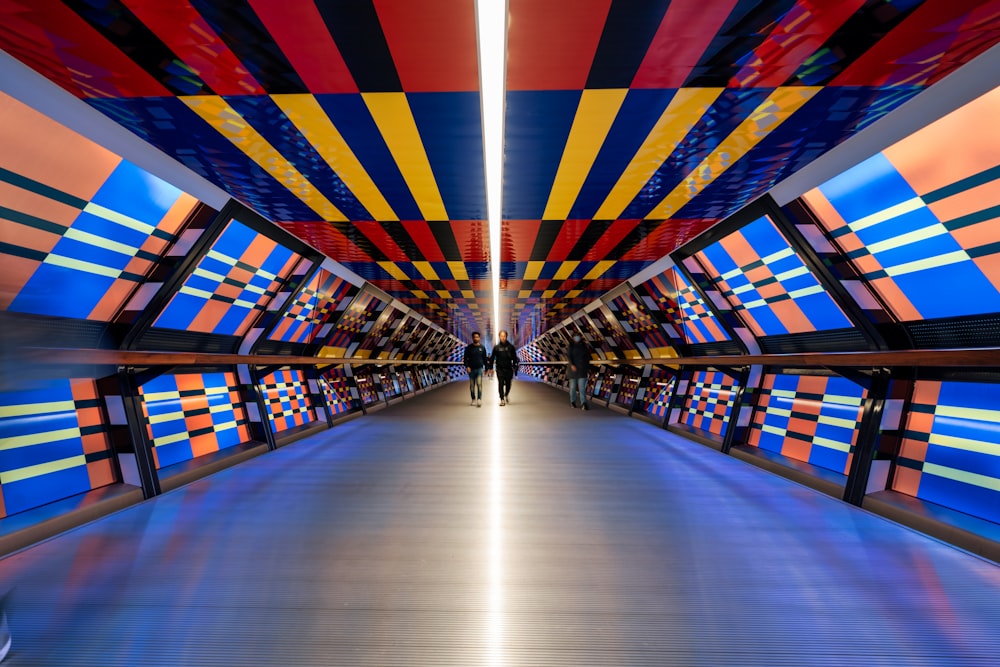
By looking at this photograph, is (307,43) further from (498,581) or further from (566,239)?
(566,239)

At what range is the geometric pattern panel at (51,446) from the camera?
7.07 ft

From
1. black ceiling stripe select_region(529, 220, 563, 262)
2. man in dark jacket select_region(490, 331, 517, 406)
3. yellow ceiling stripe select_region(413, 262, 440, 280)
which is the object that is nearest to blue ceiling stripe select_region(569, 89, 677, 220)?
black ceiling stripe select_region(529, 220, 563, 262)

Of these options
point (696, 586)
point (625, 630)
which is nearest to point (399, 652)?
point (625, 630)

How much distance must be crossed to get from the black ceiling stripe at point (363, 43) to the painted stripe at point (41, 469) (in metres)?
2.85

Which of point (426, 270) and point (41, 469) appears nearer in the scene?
point (41, 469)

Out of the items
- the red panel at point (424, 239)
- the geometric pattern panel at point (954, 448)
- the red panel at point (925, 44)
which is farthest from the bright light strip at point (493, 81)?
the geometric pattern panel at point (954, 448)

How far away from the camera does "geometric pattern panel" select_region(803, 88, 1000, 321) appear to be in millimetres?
1820

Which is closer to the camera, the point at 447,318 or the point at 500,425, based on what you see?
the point at 500,425

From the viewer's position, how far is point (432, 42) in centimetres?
173

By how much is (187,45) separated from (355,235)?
8.81ft

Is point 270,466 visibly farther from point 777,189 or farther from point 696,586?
point 777,189

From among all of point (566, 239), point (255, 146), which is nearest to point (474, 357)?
point (566, 239)

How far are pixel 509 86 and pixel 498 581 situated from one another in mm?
2340

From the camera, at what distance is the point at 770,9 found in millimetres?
1529
